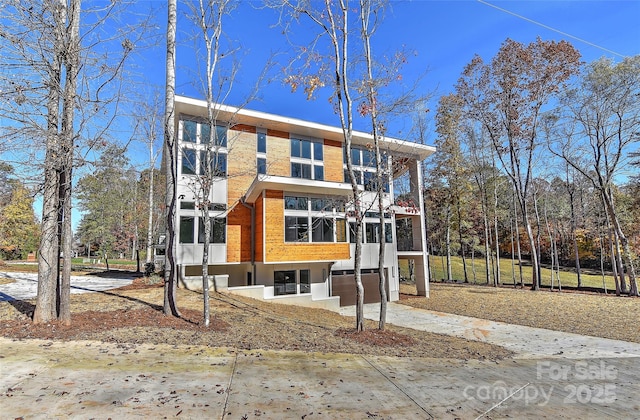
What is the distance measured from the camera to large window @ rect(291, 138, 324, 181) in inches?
673

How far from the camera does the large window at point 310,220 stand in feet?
48.2

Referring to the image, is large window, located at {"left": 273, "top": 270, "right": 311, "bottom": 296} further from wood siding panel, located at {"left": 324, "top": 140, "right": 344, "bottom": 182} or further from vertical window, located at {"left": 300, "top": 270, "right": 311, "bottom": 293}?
wood siding panel, located at {"left": 324, "top": 140, "right": 344, "bottom": 182}

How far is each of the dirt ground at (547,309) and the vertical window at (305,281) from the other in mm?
5831

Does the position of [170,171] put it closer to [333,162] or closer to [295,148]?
[295,148]

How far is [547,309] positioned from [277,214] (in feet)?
42.8

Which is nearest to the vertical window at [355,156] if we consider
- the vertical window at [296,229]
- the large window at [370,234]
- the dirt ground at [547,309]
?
the large window at [370,234]

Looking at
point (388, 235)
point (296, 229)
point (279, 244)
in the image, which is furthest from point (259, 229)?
point (388, 235)

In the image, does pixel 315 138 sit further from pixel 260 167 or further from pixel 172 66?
pixel 172 66

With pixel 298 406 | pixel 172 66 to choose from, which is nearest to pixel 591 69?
pixel 172 66

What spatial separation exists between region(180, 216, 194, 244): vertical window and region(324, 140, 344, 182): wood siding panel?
24.7ft

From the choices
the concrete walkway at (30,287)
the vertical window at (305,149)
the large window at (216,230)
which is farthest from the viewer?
the vertical window at (305,149)

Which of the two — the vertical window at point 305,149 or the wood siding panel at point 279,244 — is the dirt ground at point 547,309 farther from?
the vertical window at point 305,149

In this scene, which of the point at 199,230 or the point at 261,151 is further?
the point at 261,151

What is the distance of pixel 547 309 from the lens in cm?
1423
